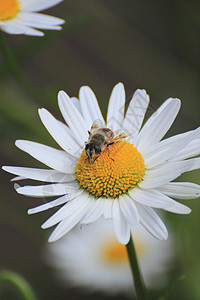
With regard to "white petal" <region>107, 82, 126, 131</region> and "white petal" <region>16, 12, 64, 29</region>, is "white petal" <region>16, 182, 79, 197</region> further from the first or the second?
"white petal" <region>16, 12, 64, 29</region>

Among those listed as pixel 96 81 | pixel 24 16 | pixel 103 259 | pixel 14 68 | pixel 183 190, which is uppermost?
pixel 96 81

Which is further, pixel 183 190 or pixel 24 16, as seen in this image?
pixel 24 16

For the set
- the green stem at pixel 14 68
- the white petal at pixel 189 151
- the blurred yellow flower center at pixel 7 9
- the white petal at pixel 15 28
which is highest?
the blurred yellow flower center at pixel 7 9

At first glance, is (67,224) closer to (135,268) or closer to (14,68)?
(135,268)

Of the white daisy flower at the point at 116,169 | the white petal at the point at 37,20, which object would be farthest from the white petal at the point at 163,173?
the white petal at the point at 37,20

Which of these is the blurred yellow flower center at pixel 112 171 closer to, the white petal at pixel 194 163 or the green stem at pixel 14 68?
the white petal at pixel 194 163

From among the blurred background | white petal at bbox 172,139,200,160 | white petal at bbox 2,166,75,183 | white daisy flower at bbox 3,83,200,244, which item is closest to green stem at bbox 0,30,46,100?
the blurred background

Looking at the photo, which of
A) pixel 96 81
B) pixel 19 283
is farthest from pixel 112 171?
pixel 96 81
